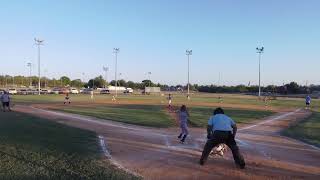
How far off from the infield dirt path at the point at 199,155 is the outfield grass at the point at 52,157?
2.40 feet

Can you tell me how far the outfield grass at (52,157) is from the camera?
10461 millimetres

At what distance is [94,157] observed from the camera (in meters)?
13.4

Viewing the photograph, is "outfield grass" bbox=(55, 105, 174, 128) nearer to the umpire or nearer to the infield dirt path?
the infield dirt path

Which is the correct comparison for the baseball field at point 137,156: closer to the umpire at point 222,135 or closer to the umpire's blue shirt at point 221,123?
the umpire at point 222,135

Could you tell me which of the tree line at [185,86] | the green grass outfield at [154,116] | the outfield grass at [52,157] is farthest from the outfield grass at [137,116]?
the tree line at [185,86]

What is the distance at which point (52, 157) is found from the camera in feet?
42.1

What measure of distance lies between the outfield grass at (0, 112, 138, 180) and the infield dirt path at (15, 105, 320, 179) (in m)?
0.73

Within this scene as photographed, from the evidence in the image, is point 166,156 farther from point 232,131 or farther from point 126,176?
point 126,176

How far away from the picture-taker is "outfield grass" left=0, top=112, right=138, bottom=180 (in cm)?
1046

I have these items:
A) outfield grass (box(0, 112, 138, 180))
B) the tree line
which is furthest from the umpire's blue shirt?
the tree line

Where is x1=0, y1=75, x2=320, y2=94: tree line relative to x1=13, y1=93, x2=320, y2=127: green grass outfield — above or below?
above

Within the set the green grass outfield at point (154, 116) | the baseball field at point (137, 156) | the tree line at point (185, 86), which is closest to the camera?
the baseball field at point (137, 156)

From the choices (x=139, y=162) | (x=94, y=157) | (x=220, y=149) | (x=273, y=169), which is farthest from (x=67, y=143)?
(x=273, y=169)

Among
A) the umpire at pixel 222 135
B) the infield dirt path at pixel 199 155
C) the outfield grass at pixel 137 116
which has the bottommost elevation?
the infield dirt path at pixel 199 155
